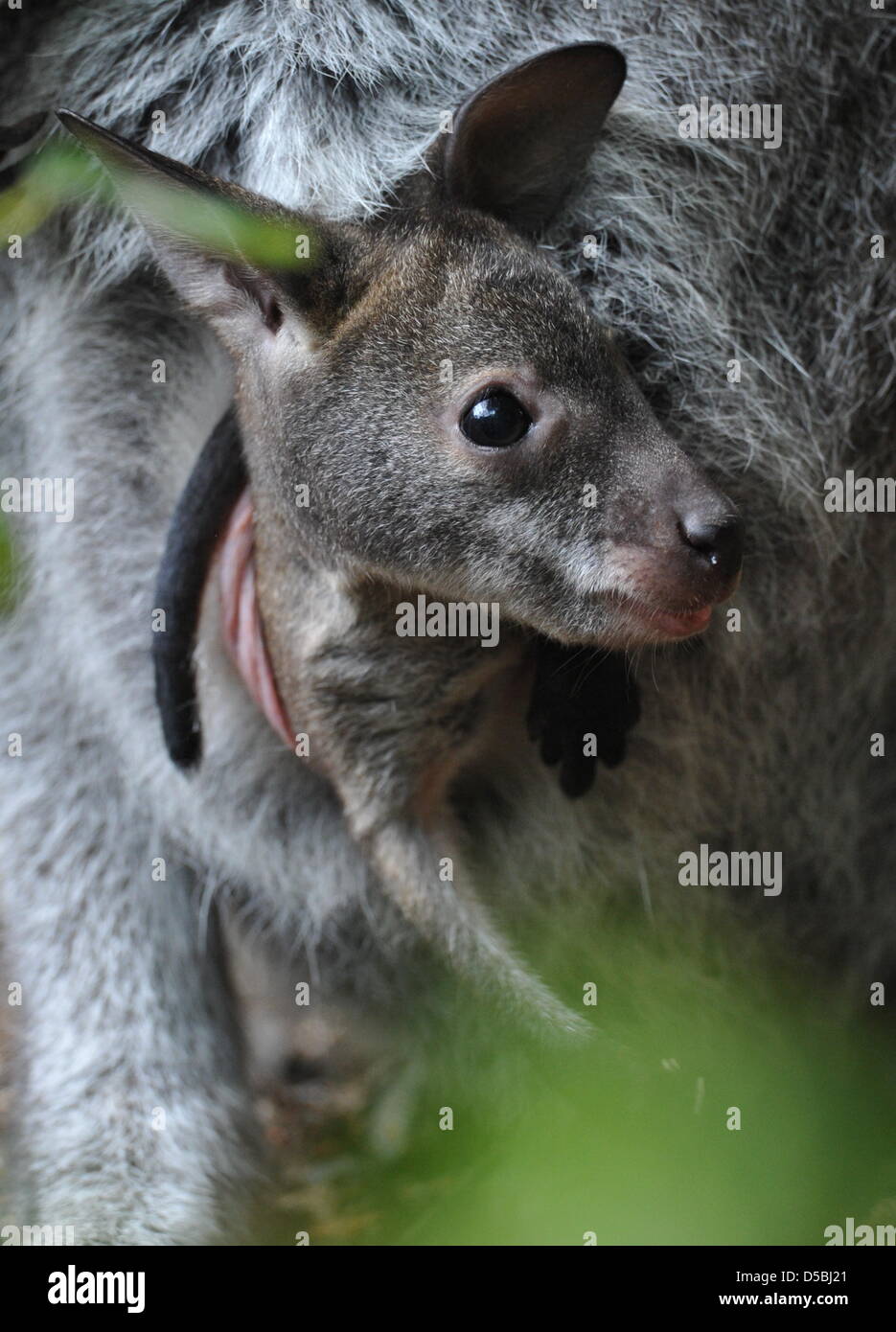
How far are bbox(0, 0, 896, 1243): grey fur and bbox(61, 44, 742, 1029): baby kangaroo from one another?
248 millimetres

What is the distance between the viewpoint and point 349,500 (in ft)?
7.75

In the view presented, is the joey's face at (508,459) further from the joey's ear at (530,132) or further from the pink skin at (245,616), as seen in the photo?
the pink skin at (245,616)

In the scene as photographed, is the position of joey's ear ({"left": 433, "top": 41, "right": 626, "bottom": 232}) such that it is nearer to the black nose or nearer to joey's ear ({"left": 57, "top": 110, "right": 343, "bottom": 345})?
joey's ear ({"left": 57, "top": 110, "right": 343, "bottom": 345})

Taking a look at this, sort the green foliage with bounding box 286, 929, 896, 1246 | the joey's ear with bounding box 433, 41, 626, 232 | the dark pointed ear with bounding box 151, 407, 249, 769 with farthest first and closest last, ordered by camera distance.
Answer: the dark pointed ear with bounding box 151, 407, 249, 769, the green foliage with bounding box 286, 929, 896, 1246, the joey's ear with bounding box 433, 41, 626, 232

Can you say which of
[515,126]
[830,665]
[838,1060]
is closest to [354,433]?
[515,126]

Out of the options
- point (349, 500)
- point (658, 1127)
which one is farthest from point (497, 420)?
point (658, 1127)

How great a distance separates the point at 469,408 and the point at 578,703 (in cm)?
71

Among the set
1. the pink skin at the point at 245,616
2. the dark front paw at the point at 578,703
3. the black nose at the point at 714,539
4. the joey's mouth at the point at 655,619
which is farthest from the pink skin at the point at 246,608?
the black nose at the point at 714,539

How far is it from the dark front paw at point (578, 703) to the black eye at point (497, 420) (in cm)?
58

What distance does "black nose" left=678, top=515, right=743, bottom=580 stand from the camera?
2.22 meters

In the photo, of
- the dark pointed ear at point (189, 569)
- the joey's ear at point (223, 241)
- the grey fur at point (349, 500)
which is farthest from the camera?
the dark pointed ear at point (189, 569)

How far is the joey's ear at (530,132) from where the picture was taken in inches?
95.5

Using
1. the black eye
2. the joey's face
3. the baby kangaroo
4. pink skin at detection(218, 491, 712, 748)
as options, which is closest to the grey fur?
pink skin at detection(218, 491, 712, 748)
